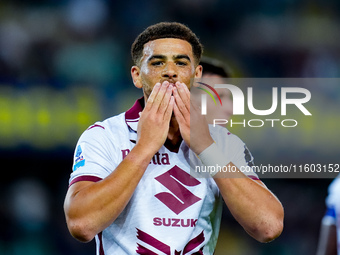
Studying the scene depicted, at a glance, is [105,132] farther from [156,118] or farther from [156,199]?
[156,199]

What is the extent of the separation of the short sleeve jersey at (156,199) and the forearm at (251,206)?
0.22m

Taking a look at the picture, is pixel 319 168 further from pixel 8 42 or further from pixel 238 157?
pixel 238 157

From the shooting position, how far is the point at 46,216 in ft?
22.4

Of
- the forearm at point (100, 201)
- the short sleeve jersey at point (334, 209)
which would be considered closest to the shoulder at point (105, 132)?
the forearm at point (100, 201)

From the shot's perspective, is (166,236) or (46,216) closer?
(166,236)

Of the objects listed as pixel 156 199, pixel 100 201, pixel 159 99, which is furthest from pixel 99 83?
pixel 100 201

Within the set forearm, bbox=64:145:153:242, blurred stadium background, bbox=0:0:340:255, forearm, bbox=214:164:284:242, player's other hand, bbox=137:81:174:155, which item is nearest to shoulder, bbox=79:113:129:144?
player's other hand, bbox=137:81:174:155

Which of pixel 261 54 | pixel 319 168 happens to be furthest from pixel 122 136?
pixel 319 168

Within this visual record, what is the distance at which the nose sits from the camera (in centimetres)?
275

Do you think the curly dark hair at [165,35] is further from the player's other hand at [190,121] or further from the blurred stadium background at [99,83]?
the blurred stadium background at [99,83]

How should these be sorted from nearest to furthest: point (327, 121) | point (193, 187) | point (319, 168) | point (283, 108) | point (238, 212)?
point (238, 212) → point (193, 187) → point (283, 108) → point (327, 121) → point (319, 168)

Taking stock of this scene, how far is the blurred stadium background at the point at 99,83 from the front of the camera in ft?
22.6

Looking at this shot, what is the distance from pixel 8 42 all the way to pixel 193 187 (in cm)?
551

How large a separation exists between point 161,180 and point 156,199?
109mm
